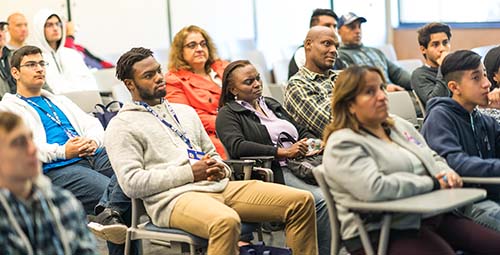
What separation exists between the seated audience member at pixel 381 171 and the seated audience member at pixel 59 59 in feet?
11.2

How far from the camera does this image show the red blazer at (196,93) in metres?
4.78

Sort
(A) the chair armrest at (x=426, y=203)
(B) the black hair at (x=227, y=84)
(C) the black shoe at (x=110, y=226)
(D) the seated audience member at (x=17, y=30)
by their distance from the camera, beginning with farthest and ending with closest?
(D) the seated audience member at (x=17, y=30)
(B) the black hair at (x=227, y=84)
(C) the black shoe at (x=110, y=226)
(A) the chair armrest at (x=426, y=203)

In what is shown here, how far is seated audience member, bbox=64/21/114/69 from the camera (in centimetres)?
736

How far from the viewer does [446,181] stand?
3.13 m

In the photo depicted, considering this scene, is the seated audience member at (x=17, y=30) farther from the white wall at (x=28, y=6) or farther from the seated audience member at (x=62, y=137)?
the seated audience member at (x=62, y=137)

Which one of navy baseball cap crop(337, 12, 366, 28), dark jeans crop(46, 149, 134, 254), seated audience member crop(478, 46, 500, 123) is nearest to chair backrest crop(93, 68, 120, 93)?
navy baseball cap crop(337, 12, 366, 28)

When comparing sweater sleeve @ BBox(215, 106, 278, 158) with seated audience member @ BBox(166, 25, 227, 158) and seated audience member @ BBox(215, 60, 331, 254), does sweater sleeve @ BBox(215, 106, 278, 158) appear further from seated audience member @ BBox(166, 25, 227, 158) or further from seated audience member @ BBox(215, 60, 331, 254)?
seated audience member @ BBox(166, 25, 227, 158)

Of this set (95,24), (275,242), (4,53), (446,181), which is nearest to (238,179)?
(275,242)

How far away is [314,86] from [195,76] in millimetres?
805

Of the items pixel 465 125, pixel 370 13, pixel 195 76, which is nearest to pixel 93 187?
pixel 195 76

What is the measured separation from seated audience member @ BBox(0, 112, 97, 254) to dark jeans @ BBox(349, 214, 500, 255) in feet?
3.60

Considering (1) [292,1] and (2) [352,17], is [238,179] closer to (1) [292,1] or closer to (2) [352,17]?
(2) [352,17]

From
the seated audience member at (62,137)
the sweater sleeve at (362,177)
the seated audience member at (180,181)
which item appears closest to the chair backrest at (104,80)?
the seated audience member at (62,137)

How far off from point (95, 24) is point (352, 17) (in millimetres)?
2665
